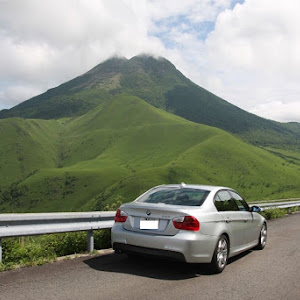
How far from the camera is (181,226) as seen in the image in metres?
6.37

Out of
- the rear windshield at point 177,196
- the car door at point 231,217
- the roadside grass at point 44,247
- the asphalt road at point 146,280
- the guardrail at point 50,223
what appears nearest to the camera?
the asphalt road at point 146,280

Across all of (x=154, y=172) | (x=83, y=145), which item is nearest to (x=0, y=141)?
(x=83, y=145)

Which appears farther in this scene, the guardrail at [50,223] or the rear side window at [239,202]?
the rear side window at [239,202]

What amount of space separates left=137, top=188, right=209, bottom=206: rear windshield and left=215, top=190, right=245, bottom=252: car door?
382 mm

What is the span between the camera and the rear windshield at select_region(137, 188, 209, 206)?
7041mm

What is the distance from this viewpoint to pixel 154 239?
6422 millimetres

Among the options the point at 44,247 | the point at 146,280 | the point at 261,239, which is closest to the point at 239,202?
the point at 261,239

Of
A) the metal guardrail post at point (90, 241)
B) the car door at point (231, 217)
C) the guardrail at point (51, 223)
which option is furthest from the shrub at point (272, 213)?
the metal guardrail post at point (90, 241)

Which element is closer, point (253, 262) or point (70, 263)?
point (70, 263)

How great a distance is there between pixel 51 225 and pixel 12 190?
125024 mm

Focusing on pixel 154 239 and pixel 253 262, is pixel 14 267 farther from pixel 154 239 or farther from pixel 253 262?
pixel 253 262

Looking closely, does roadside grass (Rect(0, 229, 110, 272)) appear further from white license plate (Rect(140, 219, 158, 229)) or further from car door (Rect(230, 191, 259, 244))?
car door (Rect(230, 191, 259, 244))

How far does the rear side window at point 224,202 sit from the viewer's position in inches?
289

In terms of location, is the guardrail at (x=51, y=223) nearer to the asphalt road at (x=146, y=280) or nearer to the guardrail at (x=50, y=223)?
the guardrail at (x=50, y=223)
